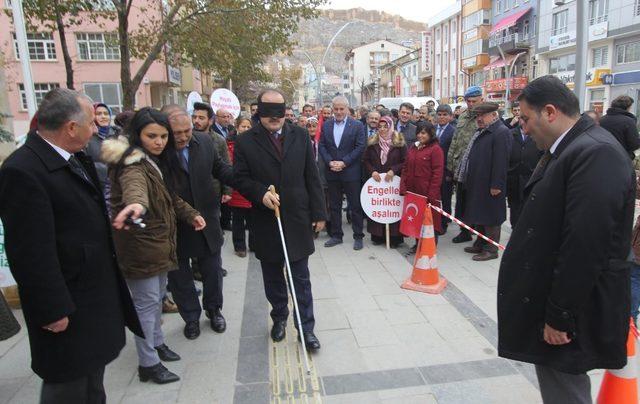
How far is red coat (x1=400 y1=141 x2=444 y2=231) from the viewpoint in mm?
5805

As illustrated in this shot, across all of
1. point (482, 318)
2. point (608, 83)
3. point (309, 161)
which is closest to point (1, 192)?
point (309, 161)

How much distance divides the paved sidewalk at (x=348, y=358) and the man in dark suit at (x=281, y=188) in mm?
374

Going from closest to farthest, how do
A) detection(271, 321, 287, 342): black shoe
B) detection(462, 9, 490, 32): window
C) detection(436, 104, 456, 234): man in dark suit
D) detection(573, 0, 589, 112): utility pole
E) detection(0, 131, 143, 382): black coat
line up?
detection(0, 131, 143, 382): black coat
detection(271, 321, 287, 342): black shoe
detection(573, 0, 589, 112): utility pole
detection(436, 104, 456, 234): man in dark suit
detection(462, 9, 490, 32): window

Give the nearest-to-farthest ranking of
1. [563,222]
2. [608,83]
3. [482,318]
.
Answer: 1. [563,222]
2. [482,318]
3. [608,83]

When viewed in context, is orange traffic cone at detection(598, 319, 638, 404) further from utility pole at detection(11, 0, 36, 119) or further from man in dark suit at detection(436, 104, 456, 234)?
utility pole at detection(11, 0, 36, 119)

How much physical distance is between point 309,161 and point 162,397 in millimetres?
1983

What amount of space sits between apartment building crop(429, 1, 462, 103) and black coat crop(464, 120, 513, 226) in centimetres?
4169

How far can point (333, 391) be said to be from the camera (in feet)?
9.84

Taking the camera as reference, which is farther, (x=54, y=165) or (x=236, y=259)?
(x=236, y=259)

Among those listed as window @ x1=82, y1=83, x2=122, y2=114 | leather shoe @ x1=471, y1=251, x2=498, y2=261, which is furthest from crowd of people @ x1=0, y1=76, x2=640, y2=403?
window @ x1=82, y1=83, x2=122, y2=114

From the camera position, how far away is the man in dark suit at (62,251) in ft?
6.13

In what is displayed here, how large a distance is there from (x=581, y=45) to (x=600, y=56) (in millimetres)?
27283

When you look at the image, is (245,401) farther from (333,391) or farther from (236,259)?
A: (236,259)

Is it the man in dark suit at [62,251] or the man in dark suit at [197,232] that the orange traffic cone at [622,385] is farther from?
the man in dark suit at [197,232]
